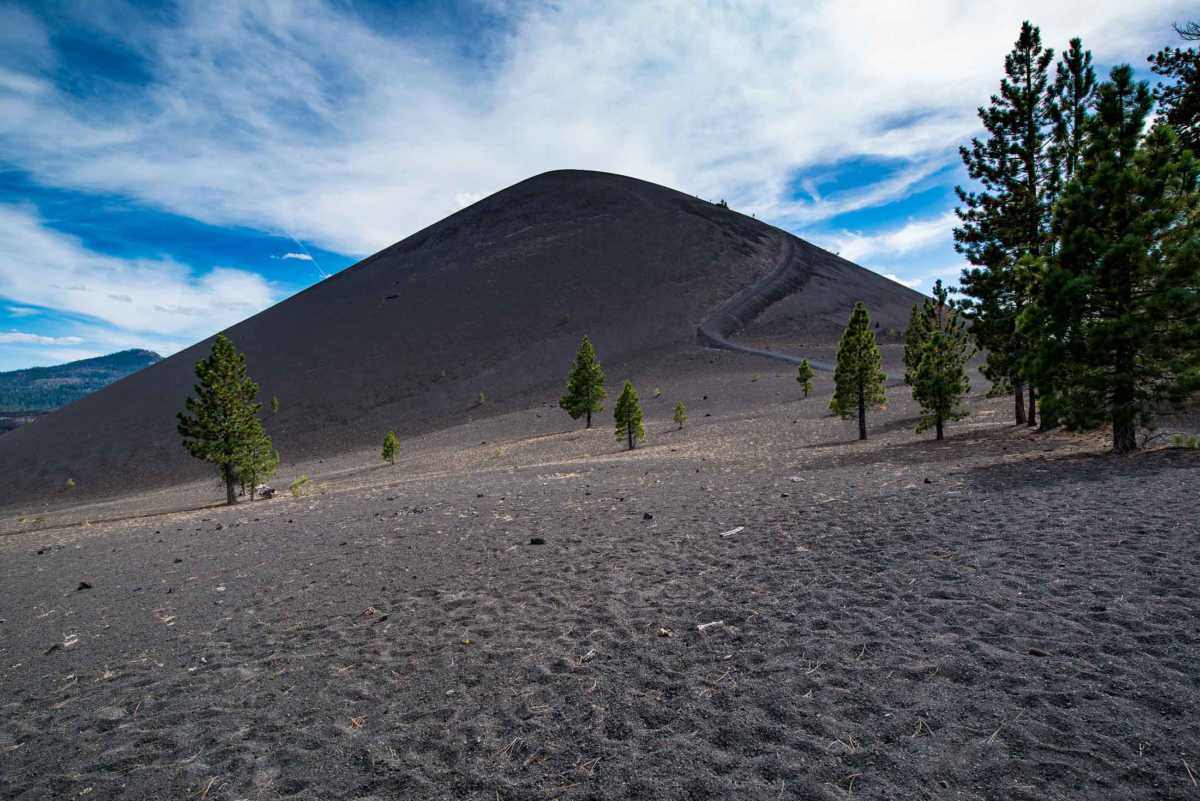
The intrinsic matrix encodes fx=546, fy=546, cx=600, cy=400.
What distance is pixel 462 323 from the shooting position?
84.6m

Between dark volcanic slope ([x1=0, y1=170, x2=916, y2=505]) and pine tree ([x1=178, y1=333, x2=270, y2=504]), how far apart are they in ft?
114

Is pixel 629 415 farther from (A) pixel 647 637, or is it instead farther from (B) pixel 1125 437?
(A) pixel 647 637

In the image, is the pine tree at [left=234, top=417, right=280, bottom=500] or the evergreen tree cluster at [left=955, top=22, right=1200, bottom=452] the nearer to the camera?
the evergreen tree cluster at [left=955, top=22, right=1200, bottom=452]

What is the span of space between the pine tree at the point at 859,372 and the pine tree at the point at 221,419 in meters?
23.0

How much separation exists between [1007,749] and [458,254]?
115 meters

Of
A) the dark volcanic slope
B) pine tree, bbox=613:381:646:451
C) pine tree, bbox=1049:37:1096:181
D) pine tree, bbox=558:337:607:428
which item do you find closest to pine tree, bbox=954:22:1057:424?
pine tree, bbox=1049:37:1096:181

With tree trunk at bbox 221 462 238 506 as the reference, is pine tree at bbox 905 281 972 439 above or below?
above

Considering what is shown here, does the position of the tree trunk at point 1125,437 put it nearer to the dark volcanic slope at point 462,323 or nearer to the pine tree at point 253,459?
the pine tree at point 253,459

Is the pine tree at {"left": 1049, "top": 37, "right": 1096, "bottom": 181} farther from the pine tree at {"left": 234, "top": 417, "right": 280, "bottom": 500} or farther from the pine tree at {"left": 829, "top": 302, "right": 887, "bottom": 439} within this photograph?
the pine tree at {"left": 234, "top": 417, "right": 280, "bottom": 500}

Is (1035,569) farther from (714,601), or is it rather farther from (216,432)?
(216,432)

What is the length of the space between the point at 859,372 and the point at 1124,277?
31.8 feet

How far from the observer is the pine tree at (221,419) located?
20875 millimetres

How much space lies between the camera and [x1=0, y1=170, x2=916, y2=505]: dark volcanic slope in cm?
6031

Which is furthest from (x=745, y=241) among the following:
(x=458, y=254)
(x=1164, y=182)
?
(x=1164, y=182)
